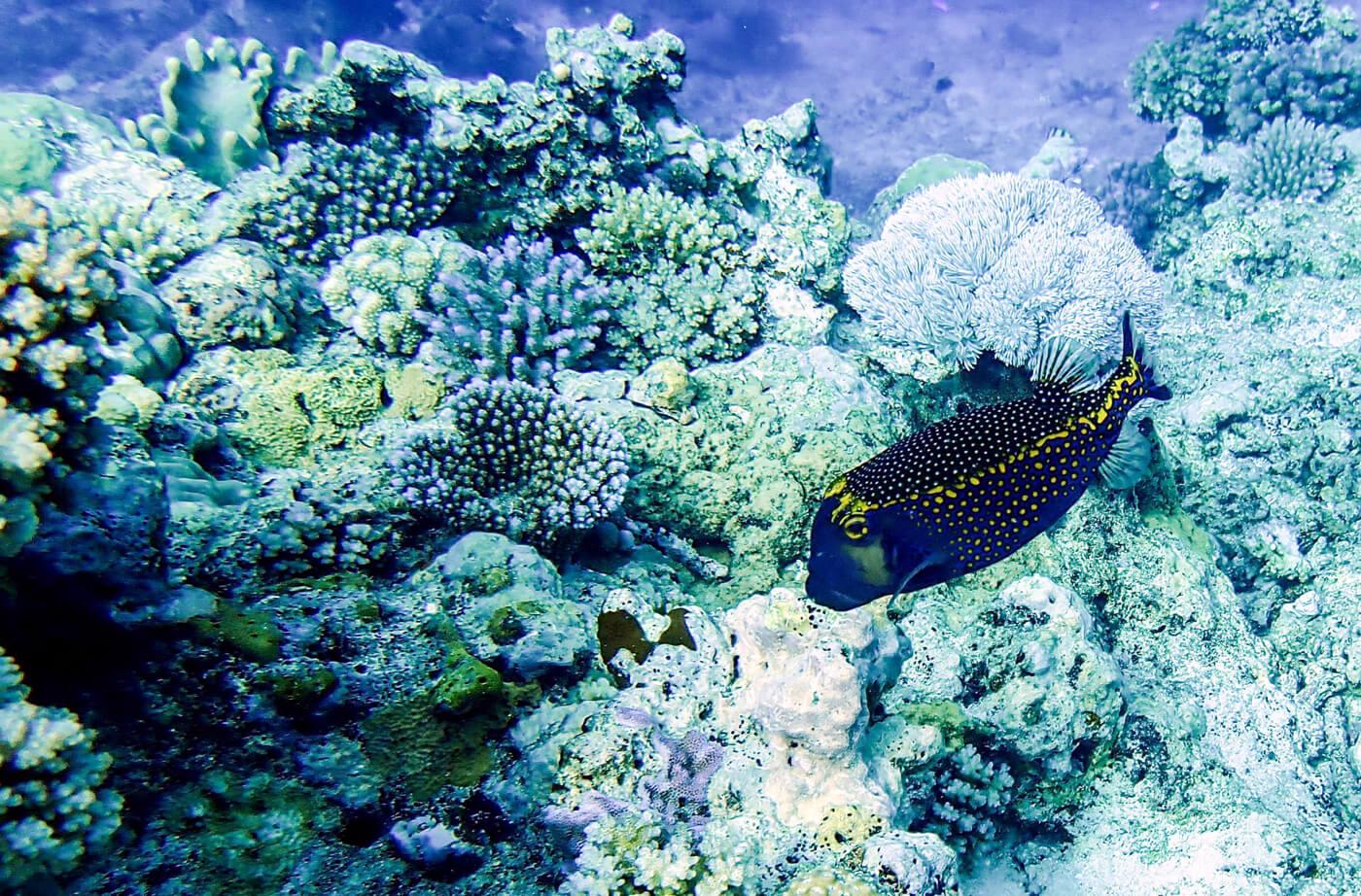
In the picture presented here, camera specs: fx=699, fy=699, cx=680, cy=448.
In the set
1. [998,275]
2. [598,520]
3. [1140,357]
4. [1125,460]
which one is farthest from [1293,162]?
[598,520]

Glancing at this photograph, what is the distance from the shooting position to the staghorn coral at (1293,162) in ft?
27.9

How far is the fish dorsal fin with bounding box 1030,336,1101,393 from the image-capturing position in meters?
3.17

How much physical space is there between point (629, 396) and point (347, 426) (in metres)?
1.79

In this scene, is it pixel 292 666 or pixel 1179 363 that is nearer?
pixel 292 666

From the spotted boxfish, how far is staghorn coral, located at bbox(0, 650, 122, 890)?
7.54 ft

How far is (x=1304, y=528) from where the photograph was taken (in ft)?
17.4

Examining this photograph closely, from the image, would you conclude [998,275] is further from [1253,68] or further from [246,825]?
[1253,68]

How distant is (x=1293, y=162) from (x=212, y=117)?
476 inches

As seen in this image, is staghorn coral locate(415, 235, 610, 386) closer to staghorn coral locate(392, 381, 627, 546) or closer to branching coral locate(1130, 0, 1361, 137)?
staghorn coral locate(392, 381, 627, 546)

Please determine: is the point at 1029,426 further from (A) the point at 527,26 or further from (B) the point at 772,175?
(A) the point at 527,26

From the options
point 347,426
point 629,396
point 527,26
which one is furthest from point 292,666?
point 527,26

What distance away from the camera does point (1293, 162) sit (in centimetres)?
861

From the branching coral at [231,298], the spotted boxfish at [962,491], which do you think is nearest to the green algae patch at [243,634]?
the spotted boxfish at [962,491]

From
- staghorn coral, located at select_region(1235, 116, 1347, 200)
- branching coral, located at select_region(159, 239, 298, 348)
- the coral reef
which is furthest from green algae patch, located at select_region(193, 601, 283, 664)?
staghorn coral, located at select_region(1235, 116, 1347, 200)
